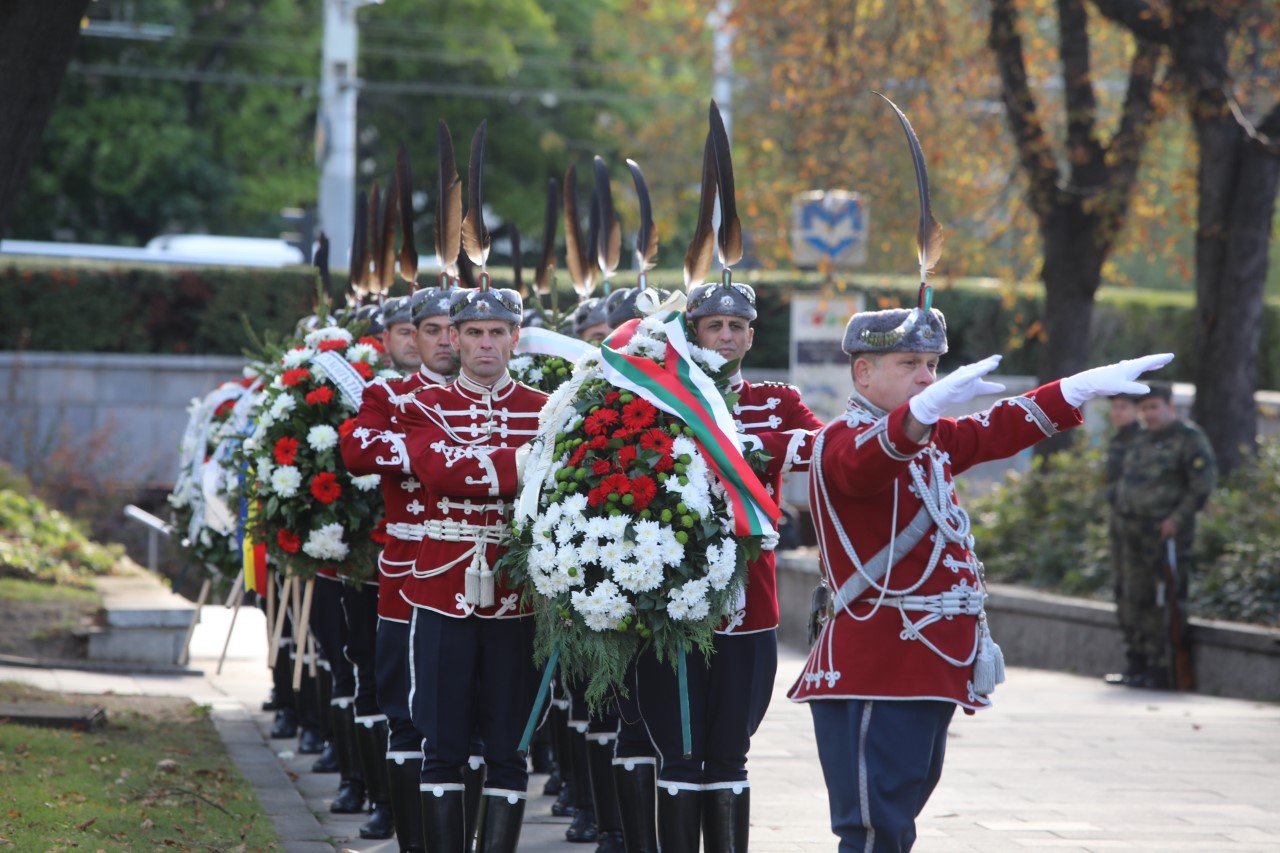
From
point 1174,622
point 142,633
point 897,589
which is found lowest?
point 142,633

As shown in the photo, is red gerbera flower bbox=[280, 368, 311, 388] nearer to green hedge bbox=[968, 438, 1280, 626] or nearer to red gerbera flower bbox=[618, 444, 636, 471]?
red gerbera flower bbox=[618, 444, 636, 471]

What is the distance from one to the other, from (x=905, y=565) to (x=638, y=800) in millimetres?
1793

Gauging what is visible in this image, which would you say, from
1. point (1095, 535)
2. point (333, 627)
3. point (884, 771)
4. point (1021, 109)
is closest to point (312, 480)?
point (333, 627)

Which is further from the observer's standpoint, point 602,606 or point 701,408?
point 701,408

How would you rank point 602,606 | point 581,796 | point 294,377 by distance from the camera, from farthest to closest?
point 294,377 < point 581,796 < point 602,606

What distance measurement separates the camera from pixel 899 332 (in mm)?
5039

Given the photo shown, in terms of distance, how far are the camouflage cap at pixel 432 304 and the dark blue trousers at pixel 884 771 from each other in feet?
8.96

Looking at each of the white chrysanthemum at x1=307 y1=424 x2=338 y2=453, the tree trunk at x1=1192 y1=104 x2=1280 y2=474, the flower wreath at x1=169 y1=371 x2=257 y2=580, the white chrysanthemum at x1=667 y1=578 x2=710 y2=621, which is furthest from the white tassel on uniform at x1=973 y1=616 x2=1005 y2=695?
the tree trunk at x1=1192 y1=104 x2=1280 y2=474

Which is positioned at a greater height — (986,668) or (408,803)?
(986,668)

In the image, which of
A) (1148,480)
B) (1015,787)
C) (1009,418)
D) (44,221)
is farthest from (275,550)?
(44,221)

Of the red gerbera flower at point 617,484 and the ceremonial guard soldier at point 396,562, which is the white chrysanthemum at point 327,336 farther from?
the red gerbera flower at point 617,484

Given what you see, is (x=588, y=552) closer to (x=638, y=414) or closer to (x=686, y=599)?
(x=686, y=599)

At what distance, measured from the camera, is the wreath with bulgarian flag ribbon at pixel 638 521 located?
570 centimetres

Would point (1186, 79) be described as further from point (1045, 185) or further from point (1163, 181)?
point (1163, 181)
